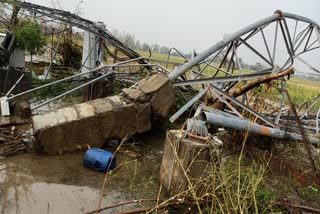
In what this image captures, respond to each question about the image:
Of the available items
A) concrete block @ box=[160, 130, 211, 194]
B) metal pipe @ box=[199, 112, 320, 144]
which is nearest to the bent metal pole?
metal pipe @ box=[199, 112, 320, 144]

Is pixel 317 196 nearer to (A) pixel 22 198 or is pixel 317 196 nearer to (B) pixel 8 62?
(A) pixel 22 198

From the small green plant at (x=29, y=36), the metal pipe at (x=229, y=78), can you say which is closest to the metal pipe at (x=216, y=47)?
the metal pipe at (x=229, y=78)

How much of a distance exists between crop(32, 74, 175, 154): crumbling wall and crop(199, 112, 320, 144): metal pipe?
46.3 inches

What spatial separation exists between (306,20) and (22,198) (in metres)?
7.04

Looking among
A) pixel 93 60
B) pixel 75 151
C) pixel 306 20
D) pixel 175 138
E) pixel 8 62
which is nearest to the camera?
pixel 175 138

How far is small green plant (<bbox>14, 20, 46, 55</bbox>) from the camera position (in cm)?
931

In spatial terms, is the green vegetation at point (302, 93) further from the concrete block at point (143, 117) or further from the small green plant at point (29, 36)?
the small green plant at point (29, 36)

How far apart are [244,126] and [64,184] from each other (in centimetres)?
319

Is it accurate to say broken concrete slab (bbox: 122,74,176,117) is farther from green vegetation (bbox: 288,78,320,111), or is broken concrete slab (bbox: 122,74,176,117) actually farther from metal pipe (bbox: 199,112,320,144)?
green vegetation (bbox: 288,78,320,111)

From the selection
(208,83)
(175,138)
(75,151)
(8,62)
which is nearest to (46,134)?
(75,151)

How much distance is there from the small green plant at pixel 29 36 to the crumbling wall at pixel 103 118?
4.75 m

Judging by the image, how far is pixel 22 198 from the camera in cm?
388

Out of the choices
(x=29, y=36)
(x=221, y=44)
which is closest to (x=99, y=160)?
(x=221, y=44)

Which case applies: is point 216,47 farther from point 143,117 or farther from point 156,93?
point 143,117
